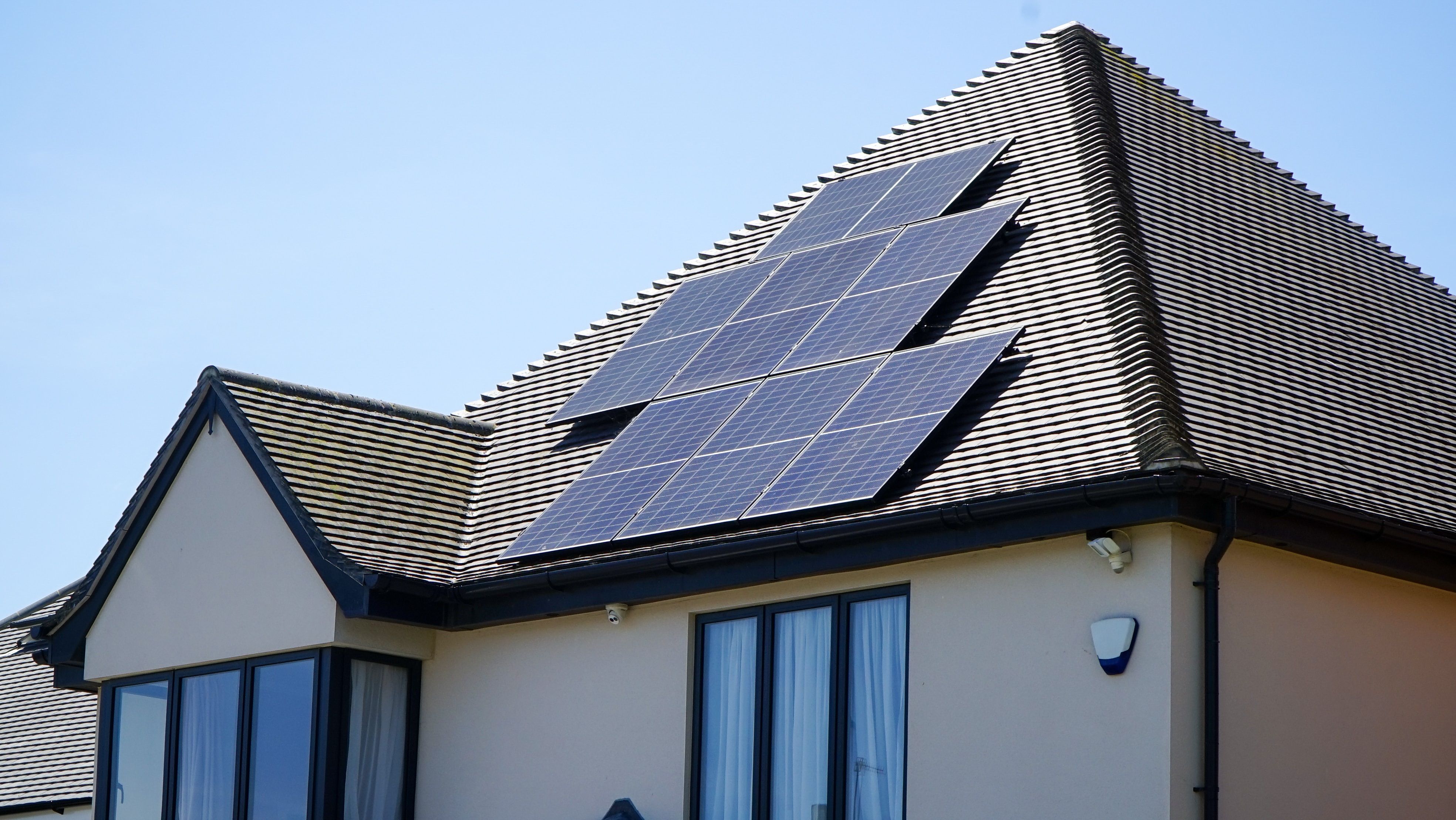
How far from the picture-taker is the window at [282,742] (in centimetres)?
1611

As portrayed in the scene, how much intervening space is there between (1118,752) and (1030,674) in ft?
2.87

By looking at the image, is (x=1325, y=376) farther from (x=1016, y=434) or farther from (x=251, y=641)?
(x=251, y=641)

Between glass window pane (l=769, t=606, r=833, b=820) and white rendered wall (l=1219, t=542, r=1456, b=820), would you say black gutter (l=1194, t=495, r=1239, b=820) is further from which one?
glass window pane (l=769, t=606, r=833, b=820)

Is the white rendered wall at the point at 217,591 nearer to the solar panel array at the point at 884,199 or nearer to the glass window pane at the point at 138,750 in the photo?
the glass window pane at the point at 138,750

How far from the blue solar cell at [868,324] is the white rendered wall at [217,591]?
4.39 metres

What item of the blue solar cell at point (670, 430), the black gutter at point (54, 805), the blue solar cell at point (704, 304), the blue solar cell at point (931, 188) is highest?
the blue solar cell at point (931, 188)

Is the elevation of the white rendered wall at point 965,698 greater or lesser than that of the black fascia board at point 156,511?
lesser

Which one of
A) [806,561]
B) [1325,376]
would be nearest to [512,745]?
[806,561]

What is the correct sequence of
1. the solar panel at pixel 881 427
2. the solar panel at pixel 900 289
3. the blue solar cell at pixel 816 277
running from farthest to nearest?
the blue solar cell at pixel 816 277 → the solar panel at pixel 900 289 → the solar panel at pixel 881 427

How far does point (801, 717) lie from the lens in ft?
45.3

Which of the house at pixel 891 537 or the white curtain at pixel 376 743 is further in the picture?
the white curtain at pixel 376 743

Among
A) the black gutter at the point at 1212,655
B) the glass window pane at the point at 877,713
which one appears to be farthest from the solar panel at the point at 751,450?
the black gutter at the point at 1212,655

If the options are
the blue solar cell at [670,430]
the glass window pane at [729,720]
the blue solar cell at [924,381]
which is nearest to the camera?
the blue solar cell at [924,381]

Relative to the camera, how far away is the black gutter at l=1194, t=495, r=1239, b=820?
→ 11.5 m
